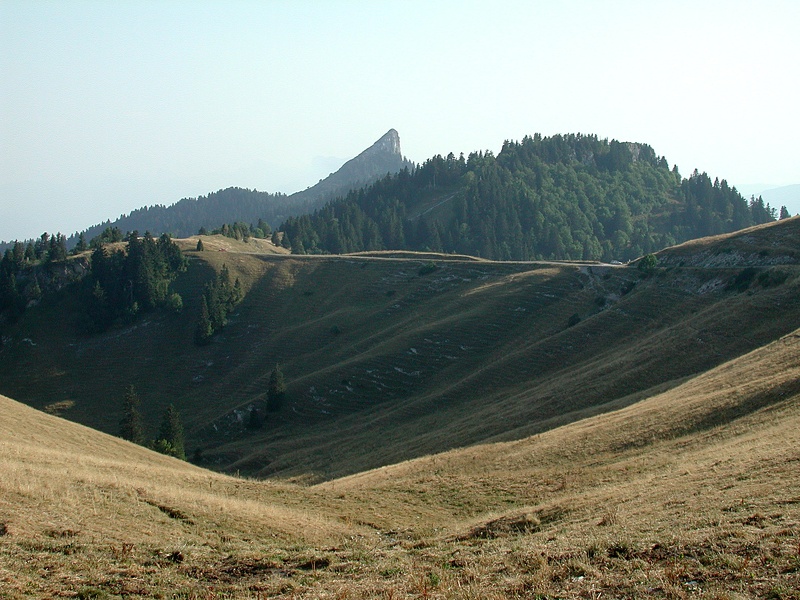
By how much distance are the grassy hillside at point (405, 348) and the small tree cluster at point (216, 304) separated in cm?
261

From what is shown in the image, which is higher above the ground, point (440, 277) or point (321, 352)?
point (440, 277)

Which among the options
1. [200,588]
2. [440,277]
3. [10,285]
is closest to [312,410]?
[440,277]

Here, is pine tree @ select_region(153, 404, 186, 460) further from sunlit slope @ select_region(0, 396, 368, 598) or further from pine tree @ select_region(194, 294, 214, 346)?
pine tree @ select_region(194, 294, 214, 346)

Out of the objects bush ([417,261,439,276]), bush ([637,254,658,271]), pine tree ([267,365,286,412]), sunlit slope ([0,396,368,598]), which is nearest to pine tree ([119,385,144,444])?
pine tree ([267,365,286,412])

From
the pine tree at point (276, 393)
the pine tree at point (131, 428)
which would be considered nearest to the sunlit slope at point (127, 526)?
the pine tree at point (131, 428)

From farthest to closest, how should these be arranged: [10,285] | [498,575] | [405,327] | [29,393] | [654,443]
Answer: [10,285]
[29,393]
[405,327]
[654,443]
[498,575]

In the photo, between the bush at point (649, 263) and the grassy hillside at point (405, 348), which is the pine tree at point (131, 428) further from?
the bush at point (649, 263)

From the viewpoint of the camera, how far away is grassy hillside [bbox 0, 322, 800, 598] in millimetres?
16125

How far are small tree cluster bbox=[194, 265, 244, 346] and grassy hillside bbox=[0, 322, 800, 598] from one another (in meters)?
85.6

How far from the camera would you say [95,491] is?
2555 centimetres

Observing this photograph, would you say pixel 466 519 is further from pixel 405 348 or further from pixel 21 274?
pixel 21 274

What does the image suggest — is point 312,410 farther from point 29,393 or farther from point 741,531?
point 741,531

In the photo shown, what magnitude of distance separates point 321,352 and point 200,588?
93437mm

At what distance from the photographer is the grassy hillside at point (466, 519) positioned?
52.9ft
